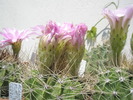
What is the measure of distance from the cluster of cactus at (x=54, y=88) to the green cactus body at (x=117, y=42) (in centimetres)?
16

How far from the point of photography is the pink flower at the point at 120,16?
831mm

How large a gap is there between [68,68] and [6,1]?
139 cm

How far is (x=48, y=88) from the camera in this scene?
81cm

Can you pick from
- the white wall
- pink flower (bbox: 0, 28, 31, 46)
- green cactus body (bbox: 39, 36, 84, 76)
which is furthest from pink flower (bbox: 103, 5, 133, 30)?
the white wall

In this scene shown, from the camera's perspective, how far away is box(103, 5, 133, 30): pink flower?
32.7 inches

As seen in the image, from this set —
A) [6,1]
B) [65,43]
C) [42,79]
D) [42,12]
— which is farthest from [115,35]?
[6,1]

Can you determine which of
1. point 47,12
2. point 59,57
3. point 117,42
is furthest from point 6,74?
point 47,12

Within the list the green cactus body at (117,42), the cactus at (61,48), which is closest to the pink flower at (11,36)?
the cactus at (61,48)

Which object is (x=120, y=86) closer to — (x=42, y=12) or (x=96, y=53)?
(x=96, y=53)

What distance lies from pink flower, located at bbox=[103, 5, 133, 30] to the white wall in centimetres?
92

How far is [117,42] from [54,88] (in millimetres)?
247

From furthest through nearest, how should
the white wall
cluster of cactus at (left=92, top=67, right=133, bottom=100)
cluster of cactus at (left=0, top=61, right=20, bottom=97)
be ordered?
the white wall
cluster of cactus at (left=0, top=61, right=20, bottom=97)
cluster of cactus at (left=92, top=67, right=133, bottom=100)

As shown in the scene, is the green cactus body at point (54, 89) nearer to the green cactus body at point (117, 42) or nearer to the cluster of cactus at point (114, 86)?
the cluster of cactus at point (114, 86)

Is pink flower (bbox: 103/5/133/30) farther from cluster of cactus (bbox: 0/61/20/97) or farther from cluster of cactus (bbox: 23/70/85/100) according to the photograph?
cluster of cactus (bbox: 0/61/20/97)
